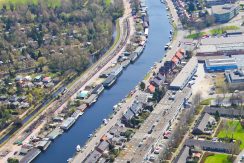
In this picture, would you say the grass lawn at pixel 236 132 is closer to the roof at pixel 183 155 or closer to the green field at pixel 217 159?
the green field at pixel 217 159

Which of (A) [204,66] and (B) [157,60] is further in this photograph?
(B) [157,60]

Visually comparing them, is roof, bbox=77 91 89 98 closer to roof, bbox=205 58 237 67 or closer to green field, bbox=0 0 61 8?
roof, bbox=205 58 237 67

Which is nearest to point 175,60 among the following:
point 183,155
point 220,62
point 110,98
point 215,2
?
point 220,62

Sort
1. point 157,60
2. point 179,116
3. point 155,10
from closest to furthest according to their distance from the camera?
1. point 179,116
2. point 157,60
3. point 155,10

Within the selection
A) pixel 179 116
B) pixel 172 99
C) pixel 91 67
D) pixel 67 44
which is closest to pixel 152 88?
pixel 172 99

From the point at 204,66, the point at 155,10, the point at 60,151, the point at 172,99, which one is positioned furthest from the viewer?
the point at 155,10

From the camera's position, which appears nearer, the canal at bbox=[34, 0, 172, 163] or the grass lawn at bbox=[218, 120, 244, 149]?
the grass lawn at bbox=[218, 120, 244, 149]

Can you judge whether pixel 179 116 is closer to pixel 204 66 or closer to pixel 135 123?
pixel 135 123

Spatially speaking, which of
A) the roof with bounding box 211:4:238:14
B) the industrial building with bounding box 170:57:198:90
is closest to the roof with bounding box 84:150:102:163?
the industrial building with bounding box 170:57:198:90
